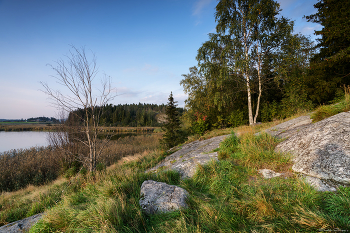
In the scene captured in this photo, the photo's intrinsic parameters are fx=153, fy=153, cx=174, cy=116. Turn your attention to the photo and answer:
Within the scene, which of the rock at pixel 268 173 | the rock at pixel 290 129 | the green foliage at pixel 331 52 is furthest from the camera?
the green foliage at pixel 331 52

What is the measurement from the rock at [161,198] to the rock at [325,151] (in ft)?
7.39

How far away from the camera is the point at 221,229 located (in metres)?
1.79

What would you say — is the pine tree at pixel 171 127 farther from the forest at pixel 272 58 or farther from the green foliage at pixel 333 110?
the green foliage at pixel 333 110

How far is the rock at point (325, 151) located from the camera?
2.44 metres

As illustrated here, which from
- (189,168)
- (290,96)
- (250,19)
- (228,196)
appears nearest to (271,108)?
(290,96)

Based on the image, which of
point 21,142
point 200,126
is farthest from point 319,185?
point 21,142

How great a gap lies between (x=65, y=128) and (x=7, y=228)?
10.1 meters

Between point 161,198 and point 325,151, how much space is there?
3117 millimetres

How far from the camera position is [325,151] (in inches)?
112

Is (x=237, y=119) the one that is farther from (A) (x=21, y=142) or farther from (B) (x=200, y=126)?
(A) (x=21, y=142)

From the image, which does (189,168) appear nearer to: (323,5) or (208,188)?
(208,188)

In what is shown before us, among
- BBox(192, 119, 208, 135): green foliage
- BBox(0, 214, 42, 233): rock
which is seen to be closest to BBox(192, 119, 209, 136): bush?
BBox(192, 119, 208, 135): green foliage

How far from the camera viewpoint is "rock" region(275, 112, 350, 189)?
244 cm

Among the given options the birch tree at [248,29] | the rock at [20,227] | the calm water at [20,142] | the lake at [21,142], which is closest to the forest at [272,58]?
the birch tree at [248,29]
